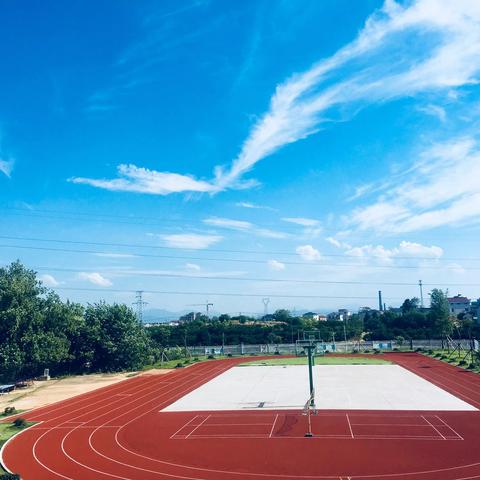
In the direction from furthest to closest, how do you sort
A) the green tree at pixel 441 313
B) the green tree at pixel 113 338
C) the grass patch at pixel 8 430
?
the green tree at pixel 441 313 → the green tree at pixel 113 338 → the grass patch at pixel 8 430

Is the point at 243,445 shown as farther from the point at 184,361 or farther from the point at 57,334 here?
the point at 184,361

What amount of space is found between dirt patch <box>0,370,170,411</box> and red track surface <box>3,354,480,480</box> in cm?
548

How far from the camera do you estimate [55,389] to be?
50.0m

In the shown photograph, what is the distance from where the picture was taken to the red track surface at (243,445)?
21375mm

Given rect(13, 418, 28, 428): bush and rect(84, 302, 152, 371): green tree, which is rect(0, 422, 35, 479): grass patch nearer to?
rect(13, 418, 28, 428): bush

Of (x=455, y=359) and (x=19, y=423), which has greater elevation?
(x=455, y=359)

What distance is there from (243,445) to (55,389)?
3228 cm

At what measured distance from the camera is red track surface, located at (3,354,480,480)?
21375 millimetres

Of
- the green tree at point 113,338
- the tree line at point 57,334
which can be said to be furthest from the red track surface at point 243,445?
the green tree at point 113,338

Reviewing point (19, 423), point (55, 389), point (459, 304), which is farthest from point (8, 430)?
point (459, 304)

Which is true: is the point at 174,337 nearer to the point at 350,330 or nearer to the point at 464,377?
the point at 350,330

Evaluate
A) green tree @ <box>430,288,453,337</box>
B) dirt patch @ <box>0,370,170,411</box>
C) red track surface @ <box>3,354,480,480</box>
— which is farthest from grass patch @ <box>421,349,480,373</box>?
dirt patch @ <box>0,370,170,411</box>

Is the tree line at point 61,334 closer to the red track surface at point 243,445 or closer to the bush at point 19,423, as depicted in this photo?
the red track surface at point 243,445

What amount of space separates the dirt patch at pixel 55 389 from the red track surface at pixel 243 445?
5.48 m
